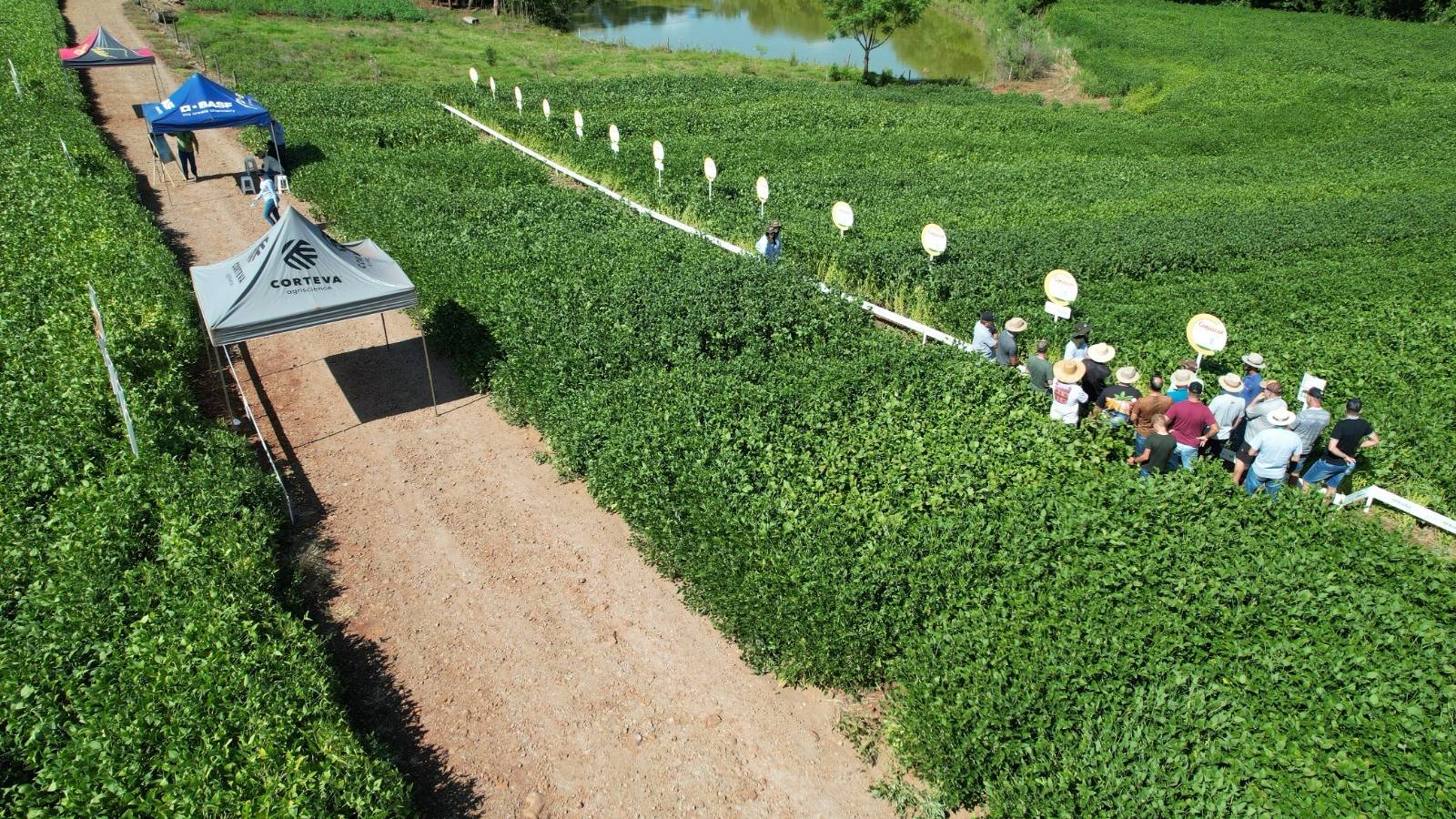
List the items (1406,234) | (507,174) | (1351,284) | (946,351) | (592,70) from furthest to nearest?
(592,70) → (507,174) → (1406,234) → (1351,284) → (946,351)

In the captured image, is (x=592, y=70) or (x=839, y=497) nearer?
(x=839, y=497)

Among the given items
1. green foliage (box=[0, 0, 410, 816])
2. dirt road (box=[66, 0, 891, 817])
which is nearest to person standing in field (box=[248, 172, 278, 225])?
green foliage (box=[0, 0, 410, 816])

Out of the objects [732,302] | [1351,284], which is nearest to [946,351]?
[732,302]

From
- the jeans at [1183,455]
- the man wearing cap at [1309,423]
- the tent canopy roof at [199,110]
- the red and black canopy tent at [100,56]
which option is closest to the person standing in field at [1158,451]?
the jeans at [1183,455]

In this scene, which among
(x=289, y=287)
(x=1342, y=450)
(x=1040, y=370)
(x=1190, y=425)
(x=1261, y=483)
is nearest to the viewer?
(x=1261, y=483)

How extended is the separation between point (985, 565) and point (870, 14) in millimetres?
44074

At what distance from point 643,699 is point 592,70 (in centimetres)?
4126

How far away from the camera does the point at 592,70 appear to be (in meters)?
43.3

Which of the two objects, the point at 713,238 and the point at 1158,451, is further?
the point at 713,238

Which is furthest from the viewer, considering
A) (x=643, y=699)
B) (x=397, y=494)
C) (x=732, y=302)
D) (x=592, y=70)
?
(x=592, y=70)

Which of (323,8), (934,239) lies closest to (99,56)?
(934,239)

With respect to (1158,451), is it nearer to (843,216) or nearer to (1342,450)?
(1342,450)

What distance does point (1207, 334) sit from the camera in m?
10.9

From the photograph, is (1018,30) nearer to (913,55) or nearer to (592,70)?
(913,55)
